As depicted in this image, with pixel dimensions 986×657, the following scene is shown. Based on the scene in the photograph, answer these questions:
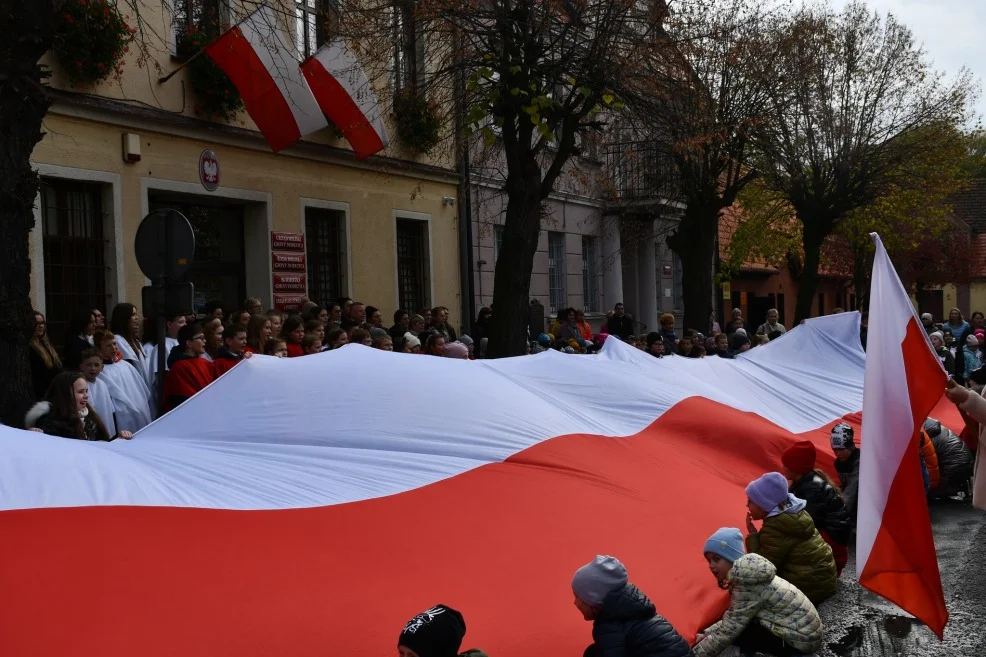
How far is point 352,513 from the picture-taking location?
19.5 ft

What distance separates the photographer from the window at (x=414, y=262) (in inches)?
803

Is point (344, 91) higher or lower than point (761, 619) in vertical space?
higher

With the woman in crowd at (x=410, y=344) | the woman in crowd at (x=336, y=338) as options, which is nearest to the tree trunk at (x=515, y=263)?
the woman in crowd at (x=410, y=344)

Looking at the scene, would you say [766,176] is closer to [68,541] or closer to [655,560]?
[655,560]

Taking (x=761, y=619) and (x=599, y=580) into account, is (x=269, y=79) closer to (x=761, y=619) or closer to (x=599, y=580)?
(x=761, y=619)

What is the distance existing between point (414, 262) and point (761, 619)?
49.8 feet

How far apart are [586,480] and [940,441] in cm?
535

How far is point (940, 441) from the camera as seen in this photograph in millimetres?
11180

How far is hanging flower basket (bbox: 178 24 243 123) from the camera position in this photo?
14.9m

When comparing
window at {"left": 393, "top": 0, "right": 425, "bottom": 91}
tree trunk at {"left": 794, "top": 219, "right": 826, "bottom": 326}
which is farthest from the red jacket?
tree trunk at {"left": 794, "top": 219, "right": 826, "bottom": 326}

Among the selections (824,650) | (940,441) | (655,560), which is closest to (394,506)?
(655,560)

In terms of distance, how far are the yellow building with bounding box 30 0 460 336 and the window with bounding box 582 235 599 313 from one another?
21.6ft

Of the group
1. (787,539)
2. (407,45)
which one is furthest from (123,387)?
(407,45)

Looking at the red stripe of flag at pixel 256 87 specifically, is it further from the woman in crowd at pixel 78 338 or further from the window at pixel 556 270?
the window at pixel 556 270
